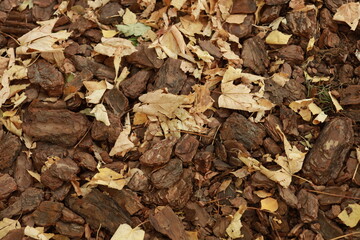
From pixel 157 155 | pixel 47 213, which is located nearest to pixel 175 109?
pixel 157 155

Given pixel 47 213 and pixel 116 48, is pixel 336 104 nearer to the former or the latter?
pixel 116 48

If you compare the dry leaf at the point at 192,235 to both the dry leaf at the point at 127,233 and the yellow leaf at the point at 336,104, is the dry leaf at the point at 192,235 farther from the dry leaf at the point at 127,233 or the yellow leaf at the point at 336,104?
the yellow leaf at the point at 336,104

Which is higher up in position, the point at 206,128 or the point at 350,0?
the point at 350,0

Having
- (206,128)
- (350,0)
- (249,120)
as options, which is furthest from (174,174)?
(350,0)

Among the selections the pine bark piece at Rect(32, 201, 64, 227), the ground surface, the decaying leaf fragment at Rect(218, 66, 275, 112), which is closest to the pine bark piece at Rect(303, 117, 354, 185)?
the ground surface

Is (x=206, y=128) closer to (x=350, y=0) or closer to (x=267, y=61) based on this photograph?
(x=267, y=61)

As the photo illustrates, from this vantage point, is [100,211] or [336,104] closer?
[100,211]

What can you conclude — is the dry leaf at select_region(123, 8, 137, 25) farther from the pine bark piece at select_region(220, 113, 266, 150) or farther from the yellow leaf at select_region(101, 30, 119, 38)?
the pine bark piece at select_region(220, 113, 266, 150)
